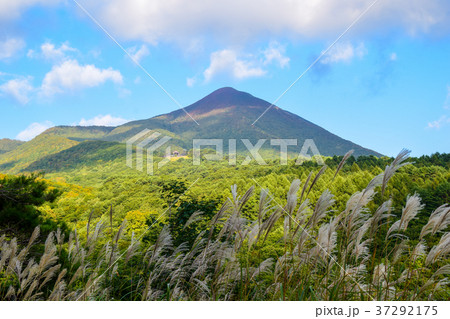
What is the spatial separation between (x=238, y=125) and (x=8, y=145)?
48.8m

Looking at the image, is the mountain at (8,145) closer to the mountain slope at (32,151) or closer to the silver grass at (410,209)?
the mountain slope at (32,151)

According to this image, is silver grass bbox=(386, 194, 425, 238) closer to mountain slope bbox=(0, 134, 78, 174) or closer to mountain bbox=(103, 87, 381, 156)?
mountain bbox=(103, 87, 381, 156)

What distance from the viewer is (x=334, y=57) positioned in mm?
27516

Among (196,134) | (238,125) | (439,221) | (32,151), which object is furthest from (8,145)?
(439,221)

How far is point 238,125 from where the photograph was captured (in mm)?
30531

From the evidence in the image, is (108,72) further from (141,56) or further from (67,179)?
(67,179)

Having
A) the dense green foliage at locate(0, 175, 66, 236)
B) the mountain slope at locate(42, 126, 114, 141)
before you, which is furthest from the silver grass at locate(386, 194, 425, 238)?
the mountain slope at locate(42, 126, 114, 141)

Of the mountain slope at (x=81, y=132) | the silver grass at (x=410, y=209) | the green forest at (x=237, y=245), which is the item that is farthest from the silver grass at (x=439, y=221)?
the mountain slope at (x=81, y=132)

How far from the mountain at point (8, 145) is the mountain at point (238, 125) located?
26.0 meters

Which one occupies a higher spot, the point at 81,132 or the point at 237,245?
the point at 81,132

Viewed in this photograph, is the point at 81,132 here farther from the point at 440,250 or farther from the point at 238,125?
the point at 440,250

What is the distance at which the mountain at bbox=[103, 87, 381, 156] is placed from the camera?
29.7 meters

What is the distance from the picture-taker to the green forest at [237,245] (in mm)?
2230
